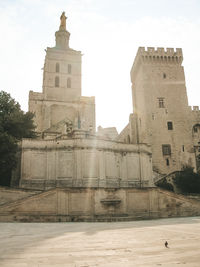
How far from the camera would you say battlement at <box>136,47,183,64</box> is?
45.0m

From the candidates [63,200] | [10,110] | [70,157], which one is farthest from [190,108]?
[63,200]

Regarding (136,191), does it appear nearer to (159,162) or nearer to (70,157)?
(70,157)

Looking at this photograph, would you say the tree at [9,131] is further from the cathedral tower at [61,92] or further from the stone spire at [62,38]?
the stone spire at [62,38]

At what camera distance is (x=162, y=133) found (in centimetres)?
4084

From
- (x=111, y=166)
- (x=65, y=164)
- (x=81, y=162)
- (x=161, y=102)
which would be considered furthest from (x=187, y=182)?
(x=65, y=164)

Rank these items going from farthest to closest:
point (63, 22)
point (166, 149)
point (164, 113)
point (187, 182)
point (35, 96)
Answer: point (63, 22)
point (35, 96)
point (164, 113)
point (166, 149)
point (187, 182)

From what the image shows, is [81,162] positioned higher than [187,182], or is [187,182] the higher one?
[81,162]

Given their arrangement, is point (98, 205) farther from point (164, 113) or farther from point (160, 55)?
point (160, 55)

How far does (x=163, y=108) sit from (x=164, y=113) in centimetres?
93

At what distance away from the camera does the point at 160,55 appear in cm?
4525

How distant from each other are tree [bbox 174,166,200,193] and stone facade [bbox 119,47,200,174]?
383cm

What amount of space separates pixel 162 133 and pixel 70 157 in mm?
18609

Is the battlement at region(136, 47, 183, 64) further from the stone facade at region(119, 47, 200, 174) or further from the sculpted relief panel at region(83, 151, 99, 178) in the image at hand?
the sculpted relief panel at region(83, 151, 99, 178)

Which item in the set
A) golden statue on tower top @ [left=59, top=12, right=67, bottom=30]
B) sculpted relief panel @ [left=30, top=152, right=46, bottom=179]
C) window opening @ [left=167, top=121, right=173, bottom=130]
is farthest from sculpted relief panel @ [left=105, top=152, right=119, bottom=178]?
golden statue on tower top @ [left=59, top=12, right=67, bottom=30]
